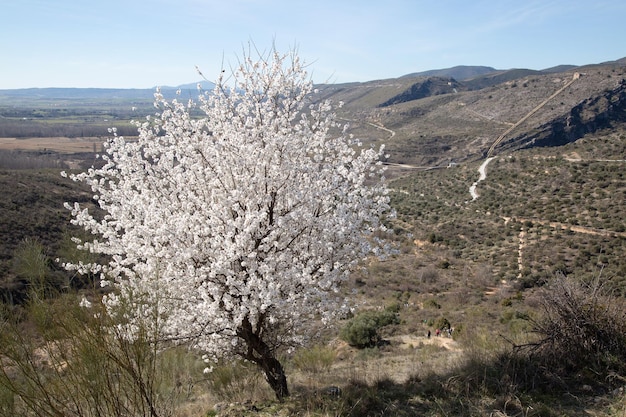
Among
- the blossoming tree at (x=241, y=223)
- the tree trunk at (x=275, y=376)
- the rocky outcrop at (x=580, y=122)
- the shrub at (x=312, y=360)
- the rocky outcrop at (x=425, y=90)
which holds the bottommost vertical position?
the shrub at (x=312, y=360)

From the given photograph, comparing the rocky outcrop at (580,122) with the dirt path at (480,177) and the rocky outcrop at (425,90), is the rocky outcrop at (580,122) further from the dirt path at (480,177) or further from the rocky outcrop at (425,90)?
the rocky outcrop at (425,90)

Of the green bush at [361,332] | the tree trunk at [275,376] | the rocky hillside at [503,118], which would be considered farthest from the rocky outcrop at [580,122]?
the tree trunk at [275,376]

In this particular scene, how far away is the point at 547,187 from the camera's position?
42469mm

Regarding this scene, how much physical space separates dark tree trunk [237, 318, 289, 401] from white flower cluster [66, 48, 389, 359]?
0.16 m

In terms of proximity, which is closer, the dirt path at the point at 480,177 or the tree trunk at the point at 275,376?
the tree trunk at the point at 275,376

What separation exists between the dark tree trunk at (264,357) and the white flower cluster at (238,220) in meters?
0.16

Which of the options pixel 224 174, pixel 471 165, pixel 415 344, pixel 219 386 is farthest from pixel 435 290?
pixel 471 165

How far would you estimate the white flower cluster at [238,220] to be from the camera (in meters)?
6.11

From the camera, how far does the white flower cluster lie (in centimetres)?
611

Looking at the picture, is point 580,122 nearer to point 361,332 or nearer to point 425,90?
point 425,90

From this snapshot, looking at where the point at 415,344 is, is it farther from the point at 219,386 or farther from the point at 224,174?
the point at 224,174

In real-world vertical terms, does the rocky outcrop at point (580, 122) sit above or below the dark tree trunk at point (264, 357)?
above

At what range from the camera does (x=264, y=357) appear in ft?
23.7

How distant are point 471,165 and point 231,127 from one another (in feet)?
198
